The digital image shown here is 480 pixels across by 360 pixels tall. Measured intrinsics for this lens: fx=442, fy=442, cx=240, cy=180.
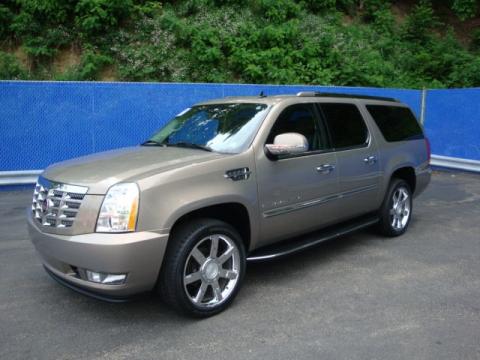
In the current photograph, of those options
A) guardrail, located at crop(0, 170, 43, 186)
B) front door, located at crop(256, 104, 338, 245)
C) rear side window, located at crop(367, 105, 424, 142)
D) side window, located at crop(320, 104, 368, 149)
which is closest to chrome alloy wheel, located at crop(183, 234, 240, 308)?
front door, located at crop(256, 104, 338, 245)

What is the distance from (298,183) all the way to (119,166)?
1703 mm

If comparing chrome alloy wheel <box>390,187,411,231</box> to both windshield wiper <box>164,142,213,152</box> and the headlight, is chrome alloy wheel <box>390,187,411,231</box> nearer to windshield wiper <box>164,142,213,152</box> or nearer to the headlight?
windshield wiper <box>164,142,213,152</box>

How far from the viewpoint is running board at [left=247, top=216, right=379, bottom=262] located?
408 cm

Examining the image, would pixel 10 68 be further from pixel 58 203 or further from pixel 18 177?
pixel 58 203

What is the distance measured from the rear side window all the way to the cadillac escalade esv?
0.47 feet

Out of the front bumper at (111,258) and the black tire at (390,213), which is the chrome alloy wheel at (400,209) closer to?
the black tire at (390,213)

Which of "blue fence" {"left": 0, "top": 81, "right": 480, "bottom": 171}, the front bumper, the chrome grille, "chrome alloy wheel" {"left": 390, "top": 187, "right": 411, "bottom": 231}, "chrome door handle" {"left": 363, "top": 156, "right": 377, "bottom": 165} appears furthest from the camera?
"blue fence" {"left": 0, "top": 81, "right": 480, "bottom": 171}

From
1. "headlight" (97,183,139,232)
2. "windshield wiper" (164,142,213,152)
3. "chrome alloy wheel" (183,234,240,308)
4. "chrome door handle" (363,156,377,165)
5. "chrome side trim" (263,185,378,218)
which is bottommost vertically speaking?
"chrome alloy wheel" (183,234,240,308)

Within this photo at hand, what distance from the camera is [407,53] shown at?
707 inches

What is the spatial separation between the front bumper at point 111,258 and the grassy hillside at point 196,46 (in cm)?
1010

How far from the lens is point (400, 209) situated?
6035mm

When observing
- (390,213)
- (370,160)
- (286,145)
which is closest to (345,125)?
(370,160)

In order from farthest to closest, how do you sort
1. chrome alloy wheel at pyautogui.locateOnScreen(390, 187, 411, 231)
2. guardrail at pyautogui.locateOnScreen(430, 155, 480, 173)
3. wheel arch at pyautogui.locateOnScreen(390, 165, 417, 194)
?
1. guardrail at pyautogui.locateOnScreen(430, 155, 480, 173)
2. wheel arch at pyautogui.locateOnScreen(390, 165, 417, 194)
3. chrome alloy wheel at pyautogui.locateOnScreen(390, 187, 411, 231)

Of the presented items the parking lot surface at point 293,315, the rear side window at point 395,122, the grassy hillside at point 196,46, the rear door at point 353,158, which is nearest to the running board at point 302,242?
the rear door at point 353,158
